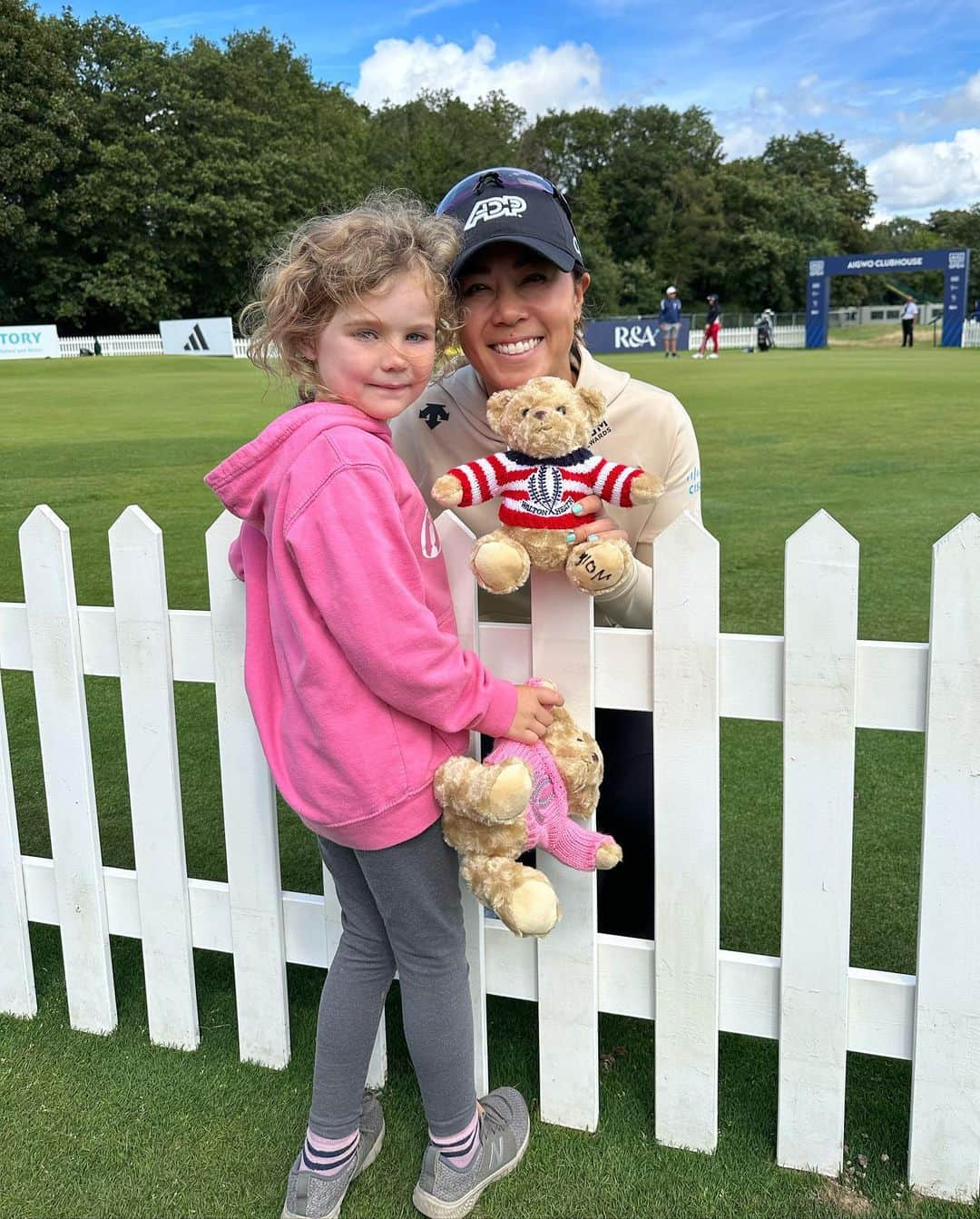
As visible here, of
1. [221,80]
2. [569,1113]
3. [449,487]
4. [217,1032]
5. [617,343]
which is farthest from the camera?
[221,80]

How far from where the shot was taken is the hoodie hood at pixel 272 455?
1.85 metres

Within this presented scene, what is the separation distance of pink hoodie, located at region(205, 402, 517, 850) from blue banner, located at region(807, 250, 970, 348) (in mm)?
43563

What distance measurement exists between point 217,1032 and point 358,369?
1.78 metres

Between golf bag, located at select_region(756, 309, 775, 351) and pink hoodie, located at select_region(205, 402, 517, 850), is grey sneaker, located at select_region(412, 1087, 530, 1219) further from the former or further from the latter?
golf bag, located at select_region(756, 309, 775, 351)

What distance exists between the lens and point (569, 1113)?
2.35 meters

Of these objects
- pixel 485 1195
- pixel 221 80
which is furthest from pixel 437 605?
pixel 221 80

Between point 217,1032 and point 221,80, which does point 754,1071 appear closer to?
point 217,1032

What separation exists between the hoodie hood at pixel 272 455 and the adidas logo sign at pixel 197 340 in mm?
38898

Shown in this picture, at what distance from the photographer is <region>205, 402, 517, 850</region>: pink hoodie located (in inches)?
70.1

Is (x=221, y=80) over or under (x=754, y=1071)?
over

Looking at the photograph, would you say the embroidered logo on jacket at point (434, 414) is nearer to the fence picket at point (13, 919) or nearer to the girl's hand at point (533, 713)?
the girl's hand at point (533, 713)

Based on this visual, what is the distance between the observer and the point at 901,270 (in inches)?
1716

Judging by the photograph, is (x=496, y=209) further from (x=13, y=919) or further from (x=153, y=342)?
(x=153, y=342)

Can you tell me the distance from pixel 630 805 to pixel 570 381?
1.04 m
